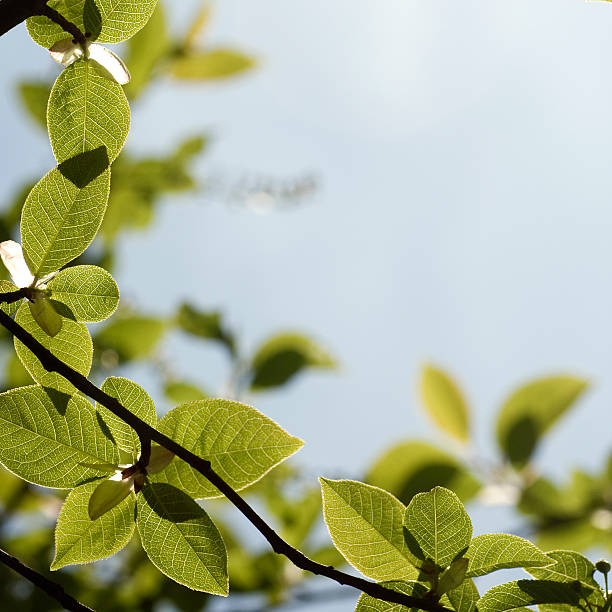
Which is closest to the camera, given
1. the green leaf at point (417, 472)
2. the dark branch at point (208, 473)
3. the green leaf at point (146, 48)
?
the dark branch at point (208, 473)

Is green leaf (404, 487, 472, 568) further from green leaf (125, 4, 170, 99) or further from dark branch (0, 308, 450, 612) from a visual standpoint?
green leaf (125, 4, 170, 99)

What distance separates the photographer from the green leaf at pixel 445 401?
1459 millimetres

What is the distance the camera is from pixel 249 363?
150 cm

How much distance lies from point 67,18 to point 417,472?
101cm

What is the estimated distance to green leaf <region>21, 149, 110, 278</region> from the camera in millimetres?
486

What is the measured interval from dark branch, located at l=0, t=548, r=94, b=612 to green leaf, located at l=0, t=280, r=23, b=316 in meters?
0.16

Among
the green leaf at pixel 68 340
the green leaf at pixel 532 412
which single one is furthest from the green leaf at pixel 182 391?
the green leaf at pixel 68 340

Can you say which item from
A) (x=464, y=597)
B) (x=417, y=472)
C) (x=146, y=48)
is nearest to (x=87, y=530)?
(x=464, y=597)

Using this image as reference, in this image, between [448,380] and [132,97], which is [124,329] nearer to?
[132,97]

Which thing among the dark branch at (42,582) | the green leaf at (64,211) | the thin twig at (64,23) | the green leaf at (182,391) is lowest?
the dark branch at (42,582)

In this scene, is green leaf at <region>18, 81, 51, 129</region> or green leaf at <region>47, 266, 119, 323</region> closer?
green leaf at <region>47, 266, 119, 323</region>

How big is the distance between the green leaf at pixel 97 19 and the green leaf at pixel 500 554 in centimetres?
42

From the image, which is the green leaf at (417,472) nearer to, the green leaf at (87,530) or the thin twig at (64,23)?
the green leaf at (87,530)

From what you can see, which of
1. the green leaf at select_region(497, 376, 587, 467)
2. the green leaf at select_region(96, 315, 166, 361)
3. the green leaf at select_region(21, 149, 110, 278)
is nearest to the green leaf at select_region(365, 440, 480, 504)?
the green leaf at select_region(497, 376, 587, 467)
